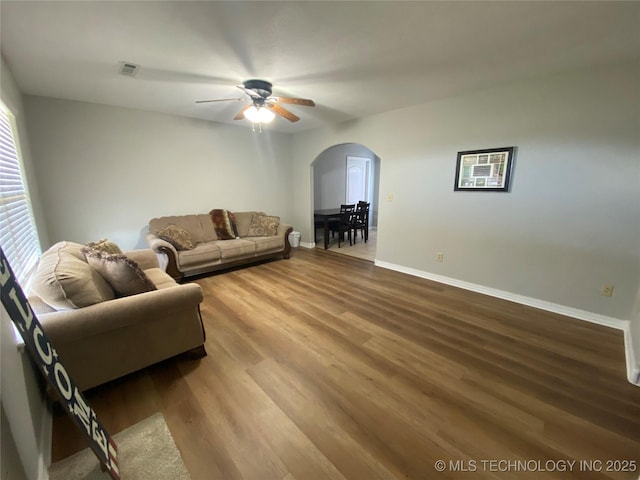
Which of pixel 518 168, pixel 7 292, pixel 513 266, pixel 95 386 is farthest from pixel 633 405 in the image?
pixel 95 386

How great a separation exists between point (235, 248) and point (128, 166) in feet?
6.46

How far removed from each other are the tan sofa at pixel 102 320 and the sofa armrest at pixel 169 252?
4.63 ft

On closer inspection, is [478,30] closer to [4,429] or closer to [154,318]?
[154,318]

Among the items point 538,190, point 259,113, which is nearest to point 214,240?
point 259,113

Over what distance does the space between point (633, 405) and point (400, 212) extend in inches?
114

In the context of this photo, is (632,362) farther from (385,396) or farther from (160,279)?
(160,279)

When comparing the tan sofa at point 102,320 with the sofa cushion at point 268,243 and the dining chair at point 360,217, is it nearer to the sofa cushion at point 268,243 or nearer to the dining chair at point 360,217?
the sofa cushion at point 268,243

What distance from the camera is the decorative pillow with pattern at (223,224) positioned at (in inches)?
176

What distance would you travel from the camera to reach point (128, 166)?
3.79 meters

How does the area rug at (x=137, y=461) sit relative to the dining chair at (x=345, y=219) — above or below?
below

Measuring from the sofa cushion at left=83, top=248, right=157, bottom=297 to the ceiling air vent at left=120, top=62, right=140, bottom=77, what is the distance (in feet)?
5.80

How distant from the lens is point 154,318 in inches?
69.7

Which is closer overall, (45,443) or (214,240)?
(45,443)

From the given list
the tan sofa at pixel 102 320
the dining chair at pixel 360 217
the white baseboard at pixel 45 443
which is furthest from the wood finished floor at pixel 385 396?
the dining chair at pixel 360 217
